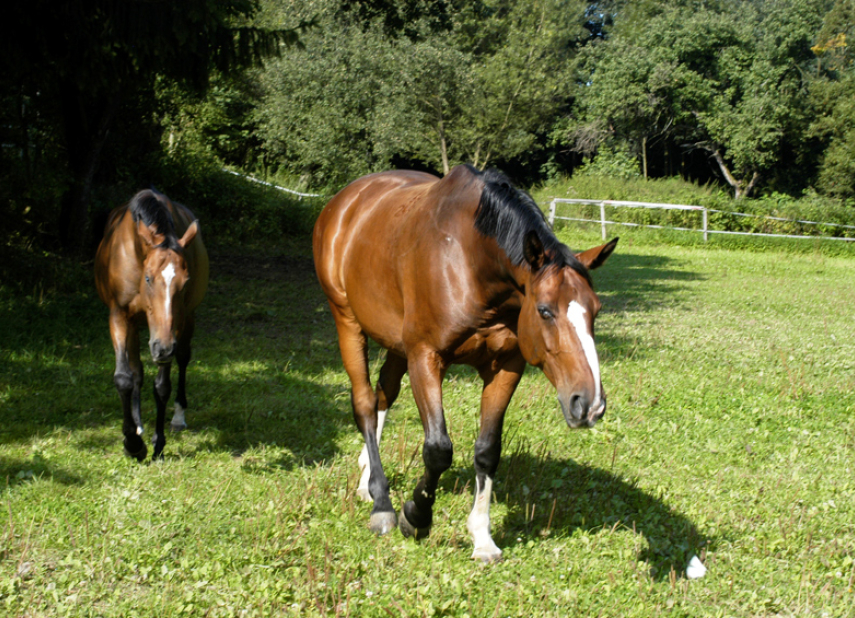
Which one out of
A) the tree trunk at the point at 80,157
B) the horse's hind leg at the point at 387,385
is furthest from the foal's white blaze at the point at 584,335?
the tree trunk at the point at 80,157

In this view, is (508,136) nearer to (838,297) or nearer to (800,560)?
(838,297)

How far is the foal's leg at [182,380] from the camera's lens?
5664 mm

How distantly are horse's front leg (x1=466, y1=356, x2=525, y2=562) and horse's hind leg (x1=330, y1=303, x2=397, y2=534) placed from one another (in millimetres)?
515

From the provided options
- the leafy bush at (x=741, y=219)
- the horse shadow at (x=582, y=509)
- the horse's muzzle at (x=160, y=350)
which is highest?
the horse's muzzle at (x=160, y=350)

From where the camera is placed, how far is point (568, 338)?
9.31 ft

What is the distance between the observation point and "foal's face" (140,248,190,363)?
14.2 ft

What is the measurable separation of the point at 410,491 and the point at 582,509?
3.40 feet

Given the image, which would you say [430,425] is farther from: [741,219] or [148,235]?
[741,219]

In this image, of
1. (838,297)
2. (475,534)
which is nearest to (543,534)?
(475,534)

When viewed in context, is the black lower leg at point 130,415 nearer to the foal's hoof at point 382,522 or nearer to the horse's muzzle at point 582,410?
the foal's hoof at point 382,522

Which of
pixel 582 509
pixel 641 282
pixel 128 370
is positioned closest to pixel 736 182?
→ pixel 641 282

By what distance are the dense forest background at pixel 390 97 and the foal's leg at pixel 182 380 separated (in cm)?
173

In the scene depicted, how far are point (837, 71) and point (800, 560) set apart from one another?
47860 millimetres

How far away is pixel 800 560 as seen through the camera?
3656 millimetres
